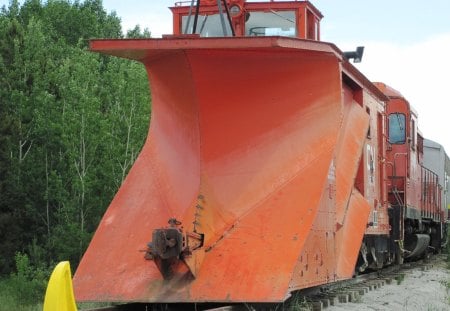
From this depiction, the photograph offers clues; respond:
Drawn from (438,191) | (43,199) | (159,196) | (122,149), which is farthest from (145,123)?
(159,196)

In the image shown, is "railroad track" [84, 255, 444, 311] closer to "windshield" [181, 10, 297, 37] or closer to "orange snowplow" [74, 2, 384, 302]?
"orange snowplow" [74, 2, 384, 302]

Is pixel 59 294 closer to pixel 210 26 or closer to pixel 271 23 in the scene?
pixel 210 26

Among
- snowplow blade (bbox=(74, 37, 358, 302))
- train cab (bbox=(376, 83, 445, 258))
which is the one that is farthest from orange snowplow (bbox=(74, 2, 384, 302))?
train cab (bbox=(376, 83, 445, 258))

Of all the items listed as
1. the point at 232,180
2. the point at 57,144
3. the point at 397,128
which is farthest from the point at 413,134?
the point at 232,180

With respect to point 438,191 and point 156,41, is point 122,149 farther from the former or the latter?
point 156,41

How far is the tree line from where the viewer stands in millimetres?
18344

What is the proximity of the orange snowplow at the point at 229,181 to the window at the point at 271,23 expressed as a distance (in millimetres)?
1149

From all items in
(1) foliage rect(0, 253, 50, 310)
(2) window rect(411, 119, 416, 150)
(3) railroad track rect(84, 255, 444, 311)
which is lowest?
(1) foliage rect(0, 253, 50, 310)

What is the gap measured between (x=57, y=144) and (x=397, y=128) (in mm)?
9332

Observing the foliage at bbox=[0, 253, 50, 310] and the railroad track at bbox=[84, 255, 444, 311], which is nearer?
the railroad track at bbox=[84, 255, 444, 311]

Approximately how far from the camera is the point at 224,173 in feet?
24.9

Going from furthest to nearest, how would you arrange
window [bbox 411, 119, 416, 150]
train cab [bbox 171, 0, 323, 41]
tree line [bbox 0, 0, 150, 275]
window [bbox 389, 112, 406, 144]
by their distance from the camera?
tree line [bbox 0, 0, 150, 275]
window [bbox 411, 119, 416, 150]
window [bbox 389, 112, 406, 144]
train cab [bbox 171, 0, 323, 41]

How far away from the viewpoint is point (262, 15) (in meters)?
9.11

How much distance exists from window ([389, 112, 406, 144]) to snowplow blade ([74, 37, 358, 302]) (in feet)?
29.4
